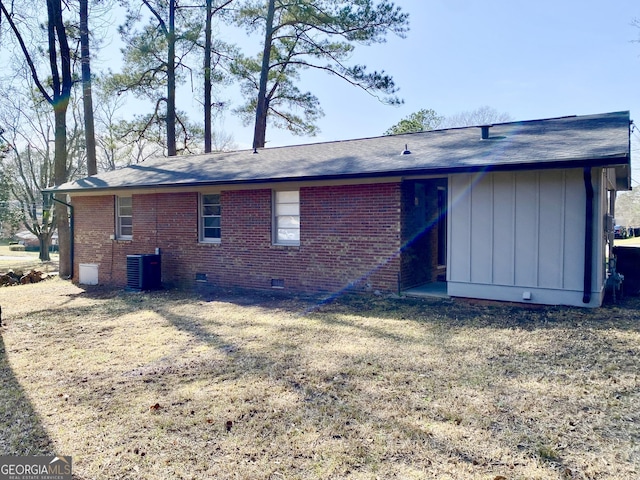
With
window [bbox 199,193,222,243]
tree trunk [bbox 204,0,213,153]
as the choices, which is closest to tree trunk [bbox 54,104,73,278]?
tree trunk [bbox 204,0,213,153]

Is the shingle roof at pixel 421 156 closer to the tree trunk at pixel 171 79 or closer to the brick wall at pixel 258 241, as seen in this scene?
the brick wall at pixel 258 241

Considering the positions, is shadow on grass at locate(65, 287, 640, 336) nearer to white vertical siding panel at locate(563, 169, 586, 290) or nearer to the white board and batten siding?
the white board and batten siding

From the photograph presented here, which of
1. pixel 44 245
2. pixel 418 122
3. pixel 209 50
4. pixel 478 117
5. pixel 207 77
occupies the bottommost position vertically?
pixel 44 245

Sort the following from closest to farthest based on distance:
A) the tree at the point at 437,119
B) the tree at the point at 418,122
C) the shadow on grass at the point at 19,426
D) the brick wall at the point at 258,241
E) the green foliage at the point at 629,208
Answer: the shadow on grass at the point at 19,426 → the brick wall at the point at 258,241 → the tree at the point at 418,122 → the tree at the point at 437,119 → the green foliage at the point at 629,208

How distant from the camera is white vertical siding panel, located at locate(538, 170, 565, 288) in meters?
7.21

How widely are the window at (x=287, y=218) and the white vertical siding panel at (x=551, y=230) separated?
473 cm

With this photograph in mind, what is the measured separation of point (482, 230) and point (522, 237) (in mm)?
638

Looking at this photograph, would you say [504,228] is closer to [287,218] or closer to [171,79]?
[287,218]

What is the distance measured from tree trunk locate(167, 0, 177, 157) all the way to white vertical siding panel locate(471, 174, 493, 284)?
15.3 metres

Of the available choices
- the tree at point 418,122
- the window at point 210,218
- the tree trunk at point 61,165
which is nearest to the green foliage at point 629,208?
the tree at point 418,122

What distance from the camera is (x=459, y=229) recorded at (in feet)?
26.3

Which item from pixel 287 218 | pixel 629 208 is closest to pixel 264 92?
pixel 287 218

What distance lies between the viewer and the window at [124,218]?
12516 millimetres

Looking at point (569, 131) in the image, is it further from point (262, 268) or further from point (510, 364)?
point (262, 268)
